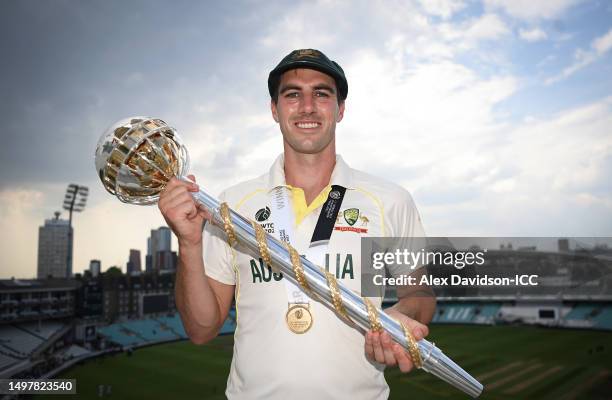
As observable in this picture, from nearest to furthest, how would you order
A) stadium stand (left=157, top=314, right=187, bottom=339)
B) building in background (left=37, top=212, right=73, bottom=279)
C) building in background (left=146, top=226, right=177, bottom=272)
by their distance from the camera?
stadium stand (left=157, top=314, right=187, bottom=339) → building in background (left=146, top=226, right=177, bottom=272) → building in background (left=37, top=212, right=73, bottom=279)

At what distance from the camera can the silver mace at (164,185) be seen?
235cm

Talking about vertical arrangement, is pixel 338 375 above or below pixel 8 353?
above

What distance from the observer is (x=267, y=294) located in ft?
8.87

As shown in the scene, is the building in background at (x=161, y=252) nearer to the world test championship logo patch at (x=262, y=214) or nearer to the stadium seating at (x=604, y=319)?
the stadium seating at (x=604, y=319)

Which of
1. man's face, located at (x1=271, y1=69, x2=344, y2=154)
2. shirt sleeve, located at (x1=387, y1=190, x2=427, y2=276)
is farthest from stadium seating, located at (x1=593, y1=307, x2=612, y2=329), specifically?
man's face, located at (x1=271, y1=69, x2=344, y2=154)

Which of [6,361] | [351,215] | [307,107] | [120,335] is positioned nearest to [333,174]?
[351,215]

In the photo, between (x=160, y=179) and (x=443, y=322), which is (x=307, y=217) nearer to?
(x=160, y=179)

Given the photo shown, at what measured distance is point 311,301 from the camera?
8.56ft

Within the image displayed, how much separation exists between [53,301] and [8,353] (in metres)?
6.83

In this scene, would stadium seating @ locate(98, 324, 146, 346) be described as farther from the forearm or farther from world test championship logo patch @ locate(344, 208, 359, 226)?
world test championship logo patch @ locate(344, 208, 359, 226)

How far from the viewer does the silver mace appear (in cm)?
235

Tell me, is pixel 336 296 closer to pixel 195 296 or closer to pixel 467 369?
pixel 195 296

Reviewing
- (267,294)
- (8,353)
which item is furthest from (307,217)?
(8,353)

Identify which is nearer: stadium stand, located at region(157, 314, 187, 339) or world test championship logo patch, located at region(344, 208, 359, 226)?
world test championship logo patch, located at region(344, 208, 359, 226)
